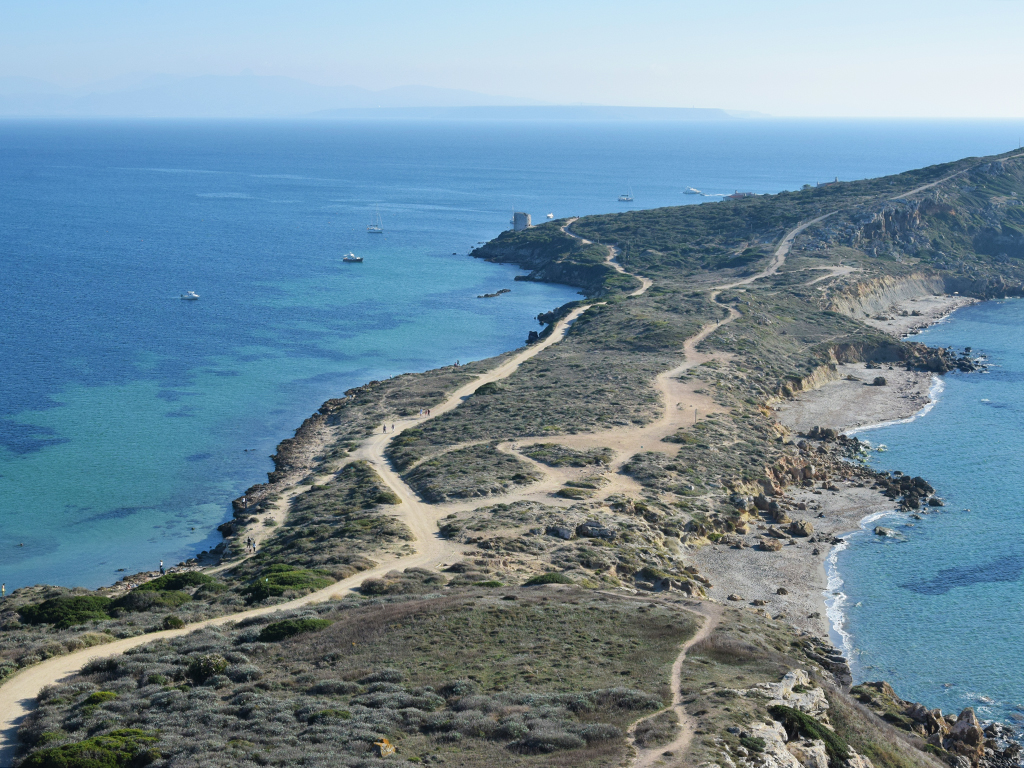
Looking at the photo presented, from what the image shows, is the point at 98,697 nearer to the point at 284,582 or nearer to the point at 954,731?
the point at 284,582

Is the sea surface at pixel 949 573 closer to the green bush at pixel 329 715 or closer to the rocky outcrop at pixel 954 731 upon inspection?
the rocky outcrop at pixel 954 731

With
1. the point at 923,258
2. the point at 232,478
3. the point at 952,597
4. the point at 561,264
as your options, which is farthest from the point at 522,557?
the point at 923,258

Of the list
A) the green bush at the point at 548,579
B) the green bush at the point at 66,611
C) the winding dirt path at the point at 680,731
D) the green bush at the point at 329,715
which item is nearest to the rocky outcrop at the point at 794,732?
the winding dirt path at the point at 680,731

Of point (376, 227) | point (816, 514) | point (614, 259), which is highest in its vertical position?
point (376, 227)

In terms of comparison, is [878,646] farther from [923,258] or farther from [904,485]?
[923,258]

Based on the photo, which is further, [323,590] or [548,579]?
[548,579]

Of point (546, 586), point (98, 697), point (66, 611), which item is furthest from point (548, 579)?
point (66, 611)

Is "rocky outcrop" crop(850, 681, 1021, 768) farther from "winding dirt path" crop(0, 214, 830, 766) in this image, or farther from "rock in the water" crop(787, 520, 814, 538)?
"rock in the water" crop(787, 520, 814, 538)
